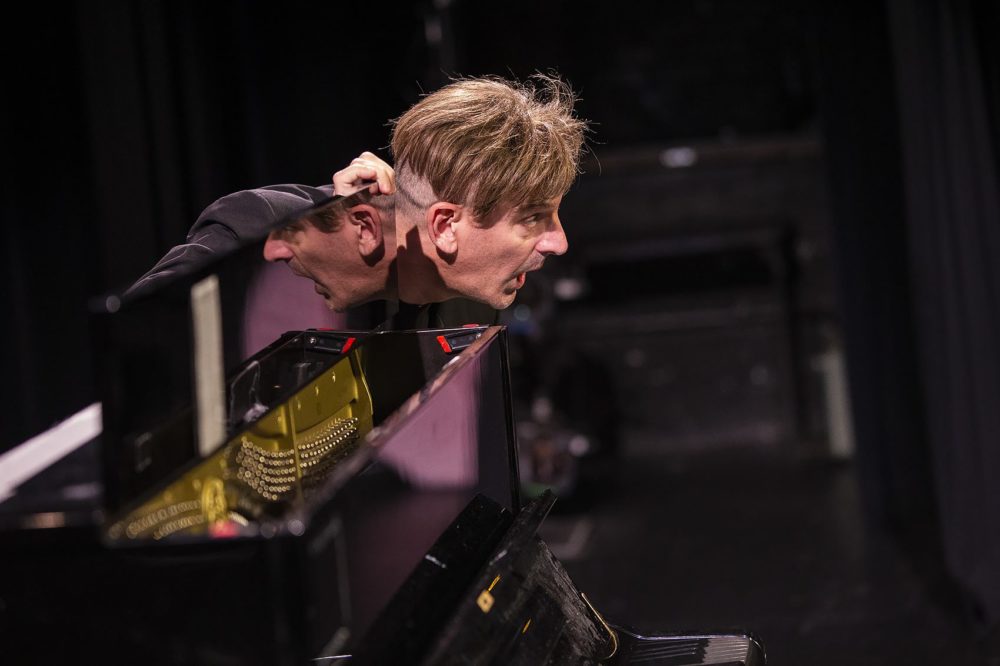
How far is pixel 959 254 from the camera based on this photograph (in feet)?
11.5

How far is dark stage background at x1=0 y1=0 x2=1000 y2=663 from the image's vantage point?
3.48 meters

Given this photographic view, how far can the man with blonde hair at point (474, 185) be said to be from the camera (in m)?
1.29

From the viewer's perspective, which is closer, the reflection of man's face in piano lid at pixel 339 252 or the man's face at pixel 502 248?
the reflection of man's face in piano lid at pixel 339 252

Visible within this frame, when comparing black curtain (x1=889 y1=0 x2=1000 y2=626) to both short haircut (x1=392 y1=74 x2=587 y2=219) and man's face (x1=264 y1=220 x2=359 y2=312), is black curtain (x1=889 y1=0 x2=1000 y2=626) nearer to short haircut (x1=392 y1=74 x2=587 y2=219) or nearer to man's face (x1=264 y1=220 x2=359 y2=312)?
short haircut (x1=392 y1=74 x2=587 y2=219)

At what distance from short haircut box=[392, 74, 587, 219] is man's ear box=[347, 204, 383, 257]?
8cm

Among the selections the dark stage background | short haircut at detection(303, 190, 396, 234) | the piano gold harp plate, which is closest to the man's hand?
short haircut at detection(303, 190, 396, 234)

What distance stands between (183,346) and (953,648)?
9.68 feet

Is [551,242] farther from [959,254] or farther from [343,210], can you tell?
[959,254]

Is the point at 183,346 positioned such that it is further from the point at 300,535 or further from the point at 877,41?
the point at 877,41

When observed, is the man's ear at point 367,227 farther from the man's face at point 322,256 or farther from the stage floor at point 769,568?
the stage floor at point 769,568

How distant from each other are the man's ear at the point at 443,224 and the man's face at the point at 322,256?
145 mm

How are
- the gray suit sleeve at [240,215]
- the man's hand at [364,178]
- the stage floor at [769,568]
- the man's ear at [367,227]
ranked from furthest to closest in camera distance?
the stage floor at [769,568], the gray suit sleeve at [240,215], the man's hand at [364,178], the man's ear at [367,227]

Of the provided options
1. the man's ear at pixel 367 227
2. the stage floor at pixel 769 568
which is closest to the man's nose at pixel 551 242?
the man's ear at pixel 367 227

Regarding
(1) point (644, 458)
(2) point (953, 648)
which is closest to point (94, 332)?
(2) point (953, 648)
